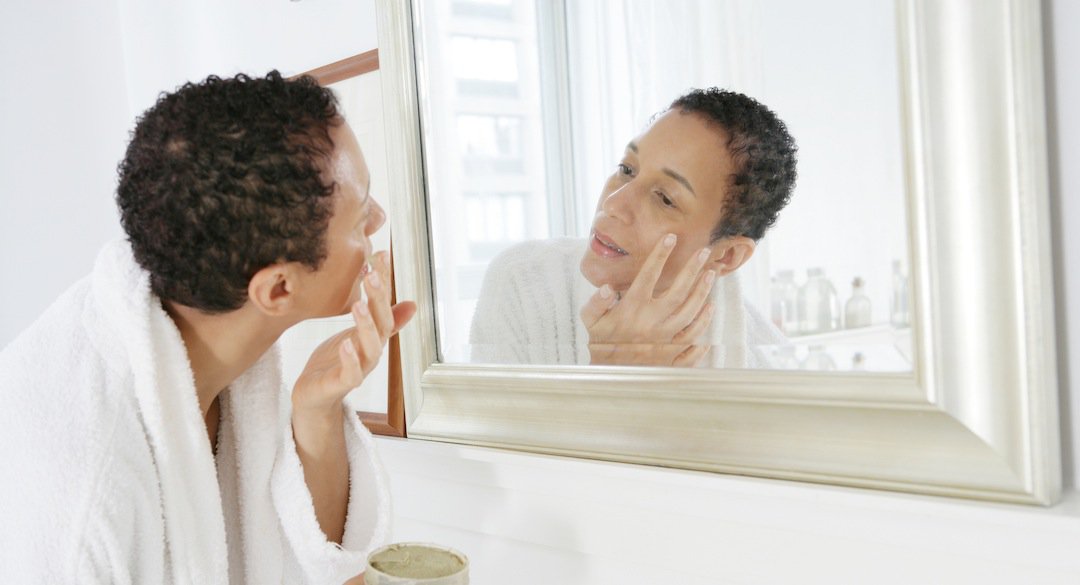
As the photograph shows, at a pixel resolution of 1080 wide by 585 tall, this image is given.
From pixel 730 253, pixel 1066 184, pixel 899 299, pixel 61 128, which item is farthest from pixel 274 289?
pixel 61 128

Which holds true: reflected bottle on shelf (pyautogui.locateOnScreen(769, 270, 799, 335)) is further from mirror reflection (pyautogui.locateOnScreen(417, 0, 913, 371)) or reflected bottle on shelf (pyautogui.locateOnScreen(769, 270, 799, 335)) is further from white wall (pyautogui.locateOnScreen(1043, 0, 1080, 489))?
white wall (pyautogui.locateOnScreen(1043, 0, 1080, 489))

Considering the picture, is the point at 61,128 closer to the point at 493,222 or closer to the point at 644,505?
the point at 493,222

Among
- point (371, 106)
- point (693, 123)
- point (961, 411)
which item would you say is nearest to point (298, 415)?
point (371, 106)

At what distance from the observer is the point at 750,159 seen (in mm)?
742

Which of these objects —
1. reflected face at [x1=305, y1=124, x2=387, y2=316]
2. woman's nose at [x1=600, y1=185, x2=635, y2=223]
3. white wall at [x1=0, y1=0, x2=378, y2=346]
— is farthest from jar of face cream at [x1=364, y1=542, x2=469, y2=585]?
white wall at [x1=0, y1=0, x2=378, y2=346]

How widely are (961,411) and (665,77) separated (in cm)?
36

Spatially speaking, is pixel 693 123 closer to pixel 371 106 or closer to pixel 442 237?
pixel 442 237

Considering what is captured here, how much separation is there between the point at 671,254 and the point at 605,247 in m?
0.08

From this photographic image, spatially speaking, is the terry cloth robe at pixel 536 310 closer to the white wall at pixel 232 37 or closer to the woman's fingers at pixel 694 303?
the woman's fingers at pixel 694 303

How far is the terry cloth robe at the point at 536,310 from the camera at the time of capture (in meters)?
0.88

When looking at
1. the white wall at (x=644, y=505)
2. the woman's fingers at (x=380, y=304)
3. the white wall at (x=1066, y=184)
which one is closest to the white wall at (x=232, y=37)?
the white wall at (x=644, y=505)

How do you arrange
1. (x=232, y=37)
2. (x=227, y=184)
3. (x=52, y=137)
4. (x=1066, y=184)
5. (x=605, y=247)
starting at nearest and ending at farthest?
(x=1066, y=184)
(x=227, y=184)
(x=605, y=247)
(x=232, y=37)
(x=52, y=137)

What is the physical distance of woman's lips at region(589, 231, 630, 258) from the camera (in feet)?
2.77

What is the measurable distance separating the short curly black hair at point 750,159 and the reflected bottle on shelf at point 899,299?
10 centimetres
